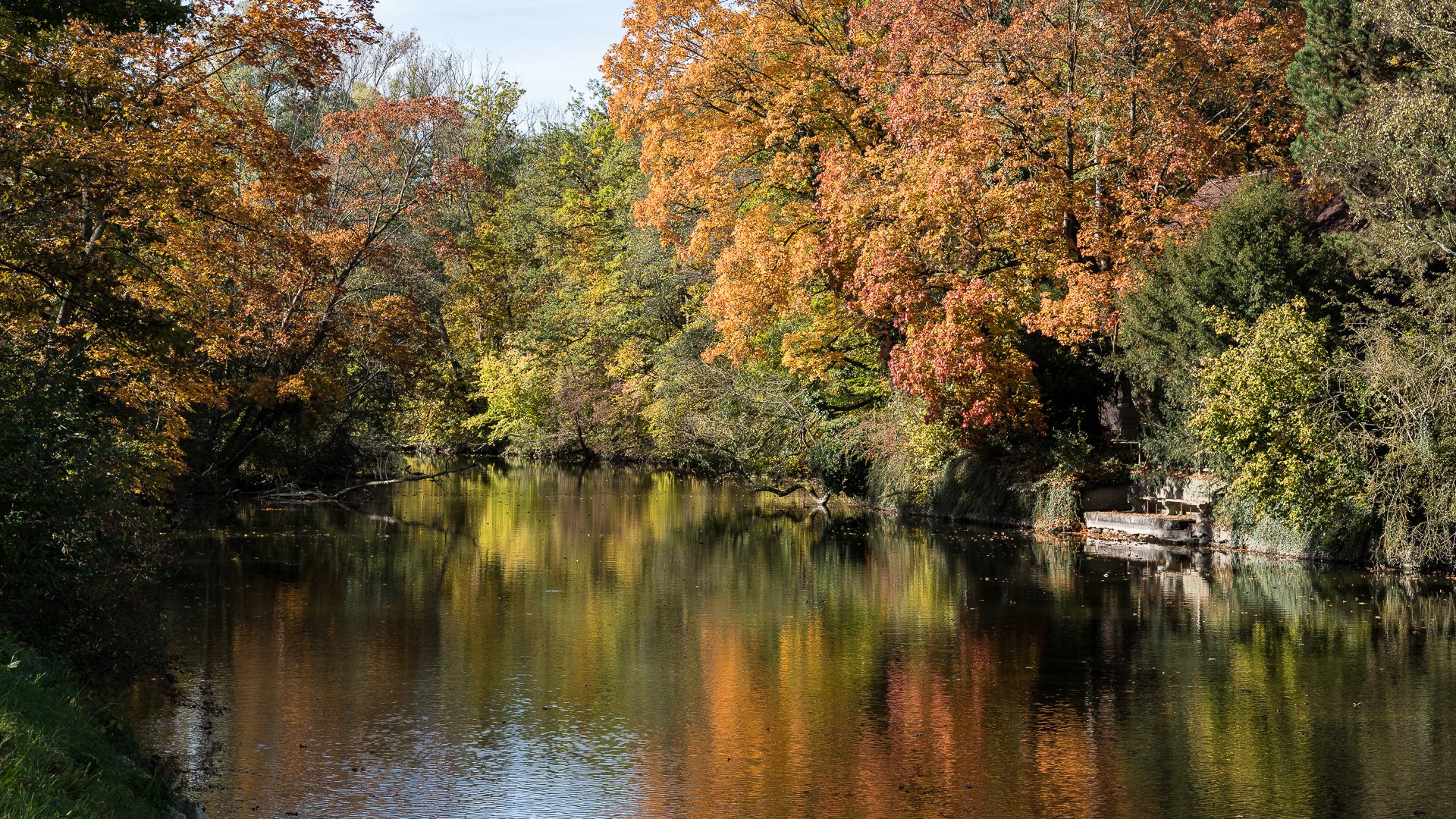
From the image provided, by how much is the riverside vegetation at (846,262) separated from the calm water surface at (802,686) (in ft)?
6.43

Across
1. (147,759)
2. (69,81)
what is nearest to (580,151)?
(69,81)

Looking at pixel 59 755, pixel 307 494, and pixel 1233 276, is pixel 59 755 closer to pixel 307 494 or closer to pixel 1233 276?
pixel 1233 276

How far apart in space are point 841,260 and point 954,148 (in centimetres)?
440

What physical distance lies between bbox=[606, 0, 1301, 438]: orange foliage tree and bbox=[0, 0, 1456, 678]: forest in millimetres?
95

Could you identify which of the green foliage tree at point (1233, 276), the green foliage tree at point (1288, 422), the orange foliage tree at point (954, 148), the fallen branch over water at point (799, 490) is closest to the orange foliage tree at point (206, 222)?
the orange foliage tree at point (954, 148)

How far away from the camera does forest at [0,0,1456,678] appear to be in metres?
13.7

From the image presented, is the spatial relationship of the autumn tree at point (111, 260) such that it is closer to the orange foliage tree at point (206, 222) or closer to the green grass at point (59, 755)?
the orange foliage tree at point (206, 222)

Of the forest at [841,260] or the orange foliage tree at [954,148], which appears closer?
the forest at [841,260]

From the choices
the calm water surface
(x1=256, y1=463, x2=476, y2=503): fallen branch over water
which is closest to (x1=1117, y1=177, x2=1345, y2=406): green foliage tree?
the calm water surface

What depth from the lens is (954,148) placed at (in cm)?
2614

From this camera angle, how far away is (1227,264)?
75.4 ft

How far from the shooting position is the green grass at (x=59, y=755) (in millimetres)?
5617

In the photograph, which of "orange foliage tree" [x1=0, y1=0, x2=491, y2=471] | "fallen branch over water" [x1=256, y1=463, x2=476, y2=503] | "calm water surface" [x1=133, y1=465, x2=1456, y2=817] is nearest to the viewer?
"calm water surface" [x1=133, y1=465, x2=1456, y2=817]

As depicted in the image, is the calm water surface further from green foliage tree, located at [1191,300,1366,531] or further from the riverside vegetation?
the riverside vegetation
